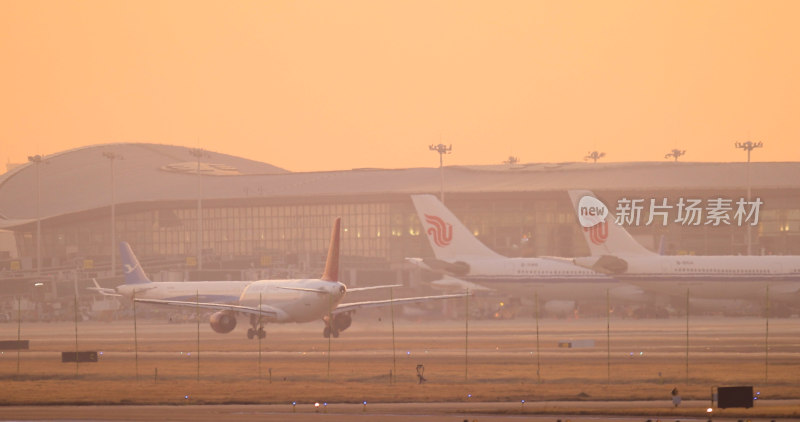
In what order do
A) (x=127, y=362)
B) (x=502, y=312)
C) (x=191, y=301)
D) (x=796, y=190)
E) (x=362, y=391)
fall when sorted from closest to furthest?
(x=362, y=391), (x=127, y=362), (x=191, y=301), (x=502, y=312), (x=796, y=190)

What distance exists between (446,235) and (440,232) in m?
0.67

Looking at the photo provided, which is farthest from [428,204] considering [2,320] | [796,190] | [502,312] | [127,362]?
[796,190]

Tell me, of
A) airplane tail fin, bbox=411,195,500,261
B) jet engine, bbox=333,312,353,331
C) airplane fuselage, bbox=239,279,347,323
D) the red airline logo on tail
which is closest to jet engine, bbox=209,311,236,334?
airplane fuselage, bbox=239,279,347,323

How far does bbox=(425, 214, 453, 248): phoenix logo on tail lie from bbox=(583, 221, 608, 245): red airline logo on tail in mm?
13756

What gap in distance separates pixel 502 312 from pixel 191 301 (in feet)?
98.0

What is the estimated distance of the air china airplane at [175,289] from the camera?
86000mm

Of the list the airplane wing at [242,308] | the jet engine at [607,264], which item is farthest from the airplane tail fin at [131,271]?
the jet engine at [607,264]

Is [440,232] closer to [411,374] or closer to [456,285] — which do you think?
[456,285]

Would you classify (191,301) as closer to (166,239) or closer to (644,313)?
(644,313)

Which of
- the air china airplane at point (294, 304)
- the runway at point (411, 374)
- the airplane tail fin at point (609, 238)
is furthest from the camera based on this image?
the airplane tail fin at point (609, 238)

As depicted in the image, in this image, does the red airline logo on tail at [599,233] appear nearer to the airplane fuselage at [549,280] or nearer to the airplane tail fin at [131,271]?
the airplane fuselage at [549,280]

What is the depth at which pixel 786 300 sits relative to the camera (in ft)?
322

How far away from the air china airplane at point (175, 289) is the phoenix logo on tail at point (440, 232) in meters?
28.1

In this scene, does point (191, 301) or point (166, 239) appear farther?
point (166, 239)
